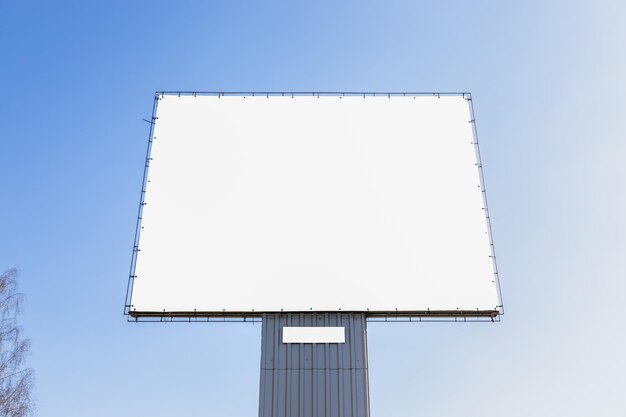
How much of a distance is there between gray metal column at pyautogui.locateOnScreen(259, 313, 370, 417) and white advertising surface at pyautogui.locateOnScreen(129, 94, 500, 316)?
0.48 m

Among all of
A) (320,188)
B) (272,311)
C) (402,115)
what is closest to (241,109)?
(320,188)

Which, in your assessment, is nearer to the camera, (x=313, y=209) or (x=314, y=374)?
(x=314, y=374)

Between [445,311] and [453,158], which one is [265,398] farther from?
[453,158]

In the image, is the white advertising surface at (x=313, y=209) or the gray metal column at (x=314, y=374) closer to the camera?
the gray metal column at (x=314, y=374)

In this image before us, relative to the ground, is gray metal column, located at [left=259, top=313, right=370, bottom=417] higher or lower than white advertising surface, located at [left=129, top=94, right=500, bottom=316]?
lower

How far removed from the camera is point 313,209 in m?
13.1

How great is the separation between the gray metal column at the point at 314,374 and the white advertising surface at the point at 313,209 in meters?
0.48

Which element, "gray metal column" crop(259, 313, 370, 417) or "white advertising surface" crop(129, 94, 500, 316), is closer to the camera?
"gray metal column" crop(259, 313, 370, 417)

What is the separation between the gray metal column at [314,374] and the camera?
11.2 metres

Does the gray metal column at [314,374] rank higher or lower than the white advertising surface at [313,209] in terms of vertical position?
lower

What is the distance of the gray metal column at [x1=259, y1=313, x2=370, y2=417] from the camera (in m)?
11.2

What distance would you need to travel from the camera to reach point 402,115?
1422 cm

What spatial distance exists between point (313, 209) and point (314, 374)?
3.49 m

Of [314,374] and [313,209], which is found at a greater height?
[313,209]
